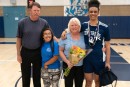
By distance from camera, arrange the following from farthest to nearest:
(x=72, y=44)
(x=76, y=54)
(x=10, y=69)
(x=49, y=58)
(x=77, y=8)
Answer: (x=77, y=8)
(x=10, y=69)
(x=49, y=58)
(x=72, y=44)
(x=76, y=54)

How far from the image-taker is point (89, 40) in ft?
11.6

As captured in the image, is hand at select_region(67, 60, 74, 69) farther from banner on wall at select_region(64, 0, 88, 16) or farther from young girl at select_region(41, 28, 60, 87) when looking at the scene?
banner on wall at select_region(64, 0, 88, 16)

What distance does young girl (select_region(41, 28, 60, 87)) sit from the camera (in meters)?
3.87

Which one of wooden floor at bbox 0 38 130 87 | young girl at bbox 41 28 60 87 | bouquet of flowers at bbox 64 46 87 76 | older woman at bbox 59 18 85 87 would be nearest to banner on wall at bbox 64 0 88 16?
wooden floor at bbox 0 38 130 87

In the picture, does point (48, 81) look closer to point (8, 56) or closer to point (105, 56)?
point (105, 56)

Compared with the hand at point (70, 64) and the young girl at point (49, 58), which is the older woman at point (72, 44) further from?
the young girl at point (49, 58)

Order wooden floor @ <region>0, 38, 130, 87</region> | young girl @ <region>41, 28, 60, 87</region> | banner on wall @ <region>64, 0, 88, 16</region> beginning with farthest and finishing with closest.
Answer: banner on wall @ <region>64, 0, 88, 16</region>
wooden floor @ <region>0, 38, 130, 87</region>
young girl @ <region>41, 28, 60, 87</region>

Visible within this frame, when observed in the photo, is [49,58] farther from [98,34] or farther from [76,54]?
[98,34]

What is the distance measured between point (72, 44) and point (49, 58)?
1.88 feet

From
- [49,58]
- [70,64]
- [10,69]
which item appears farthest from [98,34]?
[10,69]

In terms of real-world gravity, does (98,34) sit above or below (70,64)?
above

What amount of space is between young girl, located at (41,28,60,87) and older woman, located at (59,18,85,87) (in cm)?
26

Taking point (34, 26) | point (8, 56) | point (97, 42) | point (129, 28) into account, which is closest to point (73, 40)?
point (97, 42)

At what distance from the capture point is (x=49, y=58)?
154 inches
